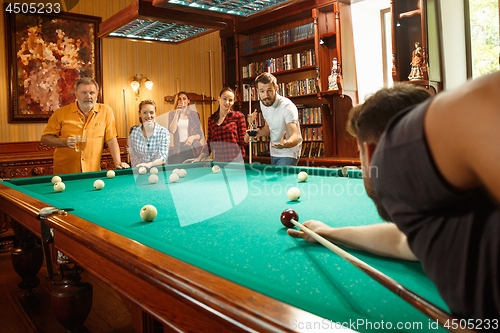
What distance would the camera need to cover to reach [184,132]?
16.5 ft

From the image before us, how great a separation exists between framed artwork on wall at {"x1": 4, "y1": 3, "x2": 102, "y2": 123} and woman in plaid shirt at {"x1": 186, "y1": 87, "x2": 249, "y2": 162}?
2710 millimetres

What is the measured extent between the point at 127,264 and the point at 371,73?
4.56m

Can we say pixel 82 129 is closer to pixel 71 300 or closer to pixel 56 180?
pixel 56 180

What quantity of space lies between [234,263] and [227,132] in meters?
3.26

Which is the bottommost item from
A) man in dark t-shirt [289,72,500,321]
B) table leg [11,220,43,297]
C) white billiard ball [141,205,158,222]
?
table leg [11,220,43,297]

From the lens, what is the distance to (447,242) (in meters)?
0.54

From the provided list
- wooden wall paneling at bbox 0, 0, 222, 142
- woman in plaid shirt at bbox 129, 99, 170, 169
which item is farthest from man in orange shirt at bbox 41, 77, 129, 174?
wooden wall paneling at bbox 0, 0, 222, 142

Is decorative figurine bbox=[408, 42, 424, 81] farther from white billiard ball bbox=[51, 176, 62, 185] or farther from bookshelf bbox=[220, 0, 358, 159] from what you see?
white billiard ball bbox=[51, 176, 62, 185]

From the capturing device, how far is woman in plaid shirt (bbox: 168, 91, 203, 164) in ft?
15.1

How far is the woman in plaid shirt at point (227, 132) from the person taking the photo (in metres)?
4.12

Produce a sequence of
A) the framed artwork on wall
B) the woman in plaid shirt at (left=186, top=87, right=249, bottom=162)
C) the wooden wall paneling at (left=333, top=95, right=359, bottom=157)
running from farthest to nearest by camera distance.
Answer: the framed artwork on wall
the wooden wall paneling at (left=333, top=95, right=359, bottom=157)
the woman in plaid shirt at (left=186, top=87, right=249, bottom=162)

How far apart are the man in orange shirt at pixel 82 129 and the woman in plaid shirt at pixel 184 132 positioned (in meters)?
1.07

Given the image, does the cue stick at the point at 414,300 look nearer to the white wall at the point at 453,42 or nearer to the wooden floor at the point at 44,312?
the wooden floor at the point at 44,312

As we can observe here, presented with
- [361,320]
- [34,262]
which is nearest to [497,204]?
[361,320]
